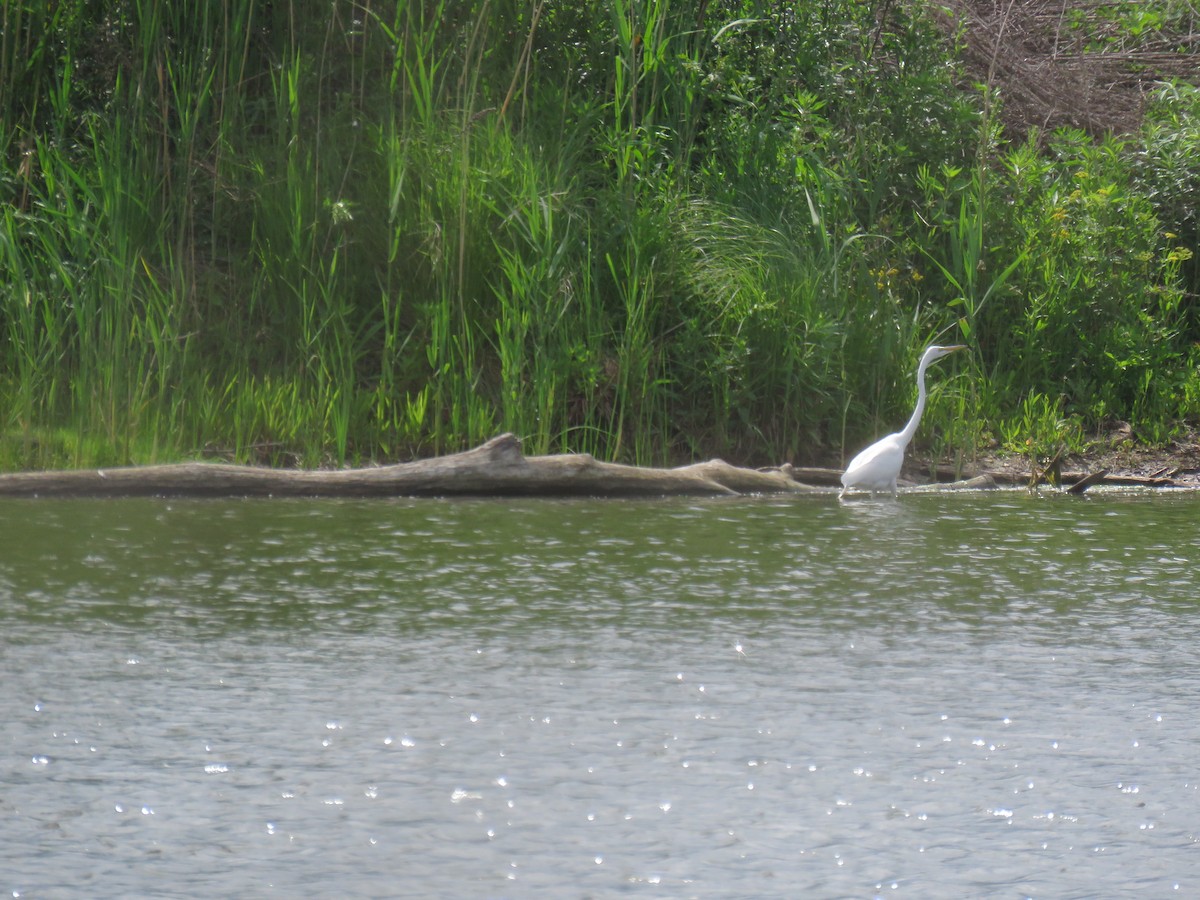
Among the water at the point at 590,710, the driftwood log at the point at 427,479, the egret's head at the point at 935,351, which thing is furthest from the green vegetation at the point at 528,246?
the water at the point at 590,710

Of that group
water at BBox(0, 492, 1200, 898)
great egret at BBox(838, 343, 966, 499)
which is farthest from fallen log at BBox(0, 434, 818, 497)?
great egret at BBox(838, 343, 966, 499)

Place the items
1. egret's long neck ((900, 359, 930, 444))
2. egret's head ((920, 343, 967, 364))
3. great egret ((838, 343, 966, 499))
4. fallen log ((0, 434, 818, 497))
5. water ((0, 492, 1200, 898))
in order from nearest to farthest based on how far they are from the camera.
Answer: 1. water ((0, 492, 1200, 898))
2. fallen log ((0, 434, 818, 497))
3. great egret ((838, 343, 966, 499))
4. egret's long neck ((900, 359, 930, 444))
5. egret's head ((920, 343, 967, 364))

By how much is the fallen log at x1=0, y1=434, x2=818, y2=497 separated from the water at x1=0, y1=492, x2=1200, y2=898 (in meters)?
0.44

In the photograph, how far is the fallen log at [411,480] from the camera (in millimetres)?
6320

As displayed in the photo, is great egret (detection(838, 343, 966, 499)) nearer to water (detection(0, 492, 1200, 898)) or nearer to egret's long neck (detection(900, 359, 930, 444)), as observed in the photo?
egret's long neck (detection(900, 359, 930, 444))

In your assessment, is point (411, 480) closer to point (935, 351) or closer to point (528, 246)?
point (528, 246)

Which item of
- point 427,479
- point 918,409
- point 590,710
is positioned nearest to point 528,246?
point 427,479

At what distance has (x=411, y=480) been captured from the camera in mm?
6516

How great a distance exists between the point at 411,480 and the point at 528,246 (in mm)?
1518

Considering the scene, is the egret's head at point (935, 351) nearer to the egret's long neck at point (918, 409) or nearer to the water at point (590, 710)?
the egret's long neck at point (918, 409)

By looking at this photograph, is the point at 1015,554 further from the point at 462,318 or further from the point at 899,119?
the point at 899,119

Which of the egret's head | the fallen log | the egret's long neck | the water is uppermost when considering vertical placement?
the egret's head

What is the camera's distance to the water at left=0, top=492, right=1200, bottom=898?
2734 millimetres

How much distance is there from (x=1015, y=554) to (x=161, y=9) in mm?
4745
